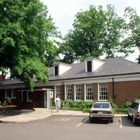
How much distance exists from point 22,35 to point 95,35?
34.5 metres

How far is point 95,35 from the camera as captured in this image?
53.5 m

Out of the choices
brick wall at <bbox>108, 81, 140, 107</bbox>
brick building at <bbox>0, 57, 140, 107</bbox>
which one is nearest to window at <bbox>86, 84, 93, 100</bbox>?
brick building at <bbox>0, 57, 140, 107</bbox>

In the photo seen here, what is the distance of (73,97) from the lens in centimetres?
2838

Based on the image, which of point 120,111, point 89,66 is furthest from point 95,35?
point 120,111

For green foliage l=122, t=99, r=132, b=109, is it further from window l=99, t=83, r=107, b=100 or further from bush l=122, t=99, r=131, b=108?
window l=99, t=83, r=107, b=100

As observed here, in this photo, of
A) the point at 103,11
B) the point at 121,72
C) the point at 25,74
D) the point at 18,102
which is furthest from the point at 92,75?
the point at 103,11

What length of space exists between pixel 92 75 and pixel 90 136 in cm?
1545

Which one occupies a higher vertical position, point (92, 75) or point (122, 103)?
point (92, 75)

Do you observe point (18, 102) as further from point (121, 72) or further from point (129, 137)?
point (129, 137)

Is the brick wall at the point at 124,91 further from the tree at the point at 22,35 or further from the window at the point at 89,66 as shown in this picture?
the tree at the point at 22,35

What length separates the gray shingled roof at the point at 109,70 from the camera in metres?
24.4

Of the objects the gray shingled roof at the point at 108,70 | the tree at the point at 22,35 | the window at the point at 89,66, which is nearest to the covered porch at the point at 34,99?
the gray shingled roof at the point at 108,70

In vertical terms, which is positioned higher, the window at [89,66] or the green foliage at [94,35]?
the green foliage at [94,35]

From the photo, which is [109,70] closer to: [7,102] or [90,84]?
[90,84]
